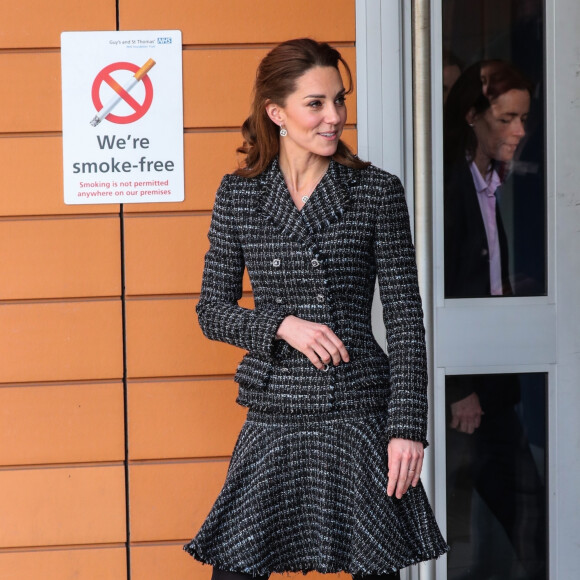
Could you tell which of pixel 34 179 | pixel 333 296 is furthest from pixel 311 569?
pixel 34 179

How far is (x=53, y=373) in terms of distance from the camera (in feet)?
10.4

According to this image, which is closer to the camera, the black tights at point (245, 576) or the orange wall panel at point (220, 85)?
the black tights at point (245, 576)

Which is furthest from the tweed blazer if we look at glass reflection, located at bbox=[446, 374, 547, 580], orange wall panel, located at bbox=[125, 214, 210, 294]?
glass reflection, located at bbox=[446, 374, 547, 580]

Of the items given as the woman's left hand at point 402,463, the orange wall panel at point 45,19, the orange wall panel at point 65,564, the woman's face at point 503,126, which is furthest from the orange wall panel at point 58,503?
the woman's face at point 503,126

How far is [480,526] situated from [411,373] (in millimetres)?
1346

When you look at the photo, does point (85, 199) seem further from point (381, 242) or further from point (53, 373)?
point (381, 242)

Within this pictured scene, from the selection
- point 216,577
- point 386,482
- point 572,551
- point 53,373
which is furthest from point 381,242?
point 572,551

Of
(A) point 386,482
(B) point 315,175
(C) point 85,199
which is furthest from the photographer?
(C) point 85,199

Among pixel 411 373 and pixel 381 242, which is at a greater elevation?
pixel 381 242

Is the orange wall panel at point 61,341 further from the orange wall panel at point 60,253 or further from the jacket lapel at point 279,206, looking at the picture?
the jacket lapel at point 279,206

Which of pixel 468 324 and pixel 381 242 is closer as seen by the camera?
pixel 381 242

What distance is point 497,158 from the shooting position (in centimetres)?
328

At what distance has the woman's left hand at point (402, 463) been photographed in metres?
2.17

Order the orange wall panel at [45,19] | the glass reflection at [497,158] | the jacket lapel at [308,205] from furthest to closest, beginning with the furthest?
1. the glass reflection at [497,158]
2. the orange wall panel at [45,19]
3. the jacket lapel at [308,205]
